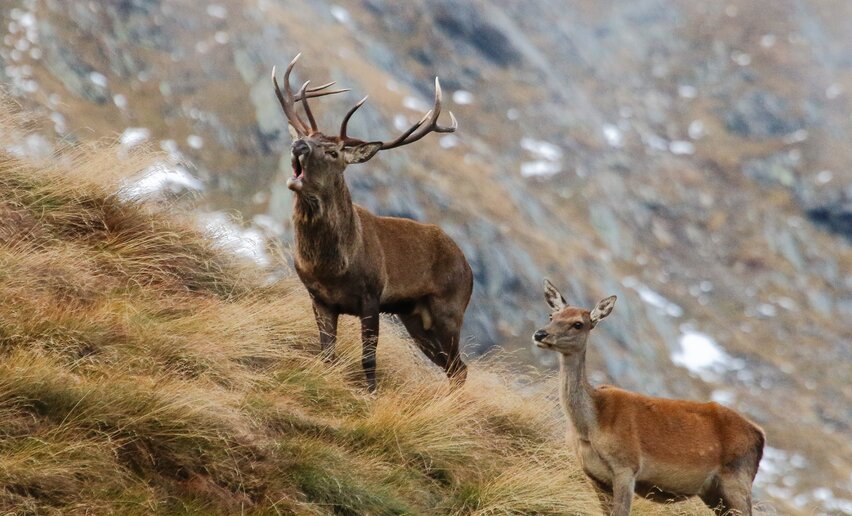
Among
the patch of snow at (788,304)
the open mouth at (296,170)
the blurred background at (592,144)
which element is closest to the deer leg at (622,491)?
the open mouth at (296,170)

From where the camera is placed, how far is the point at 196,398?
253 inches

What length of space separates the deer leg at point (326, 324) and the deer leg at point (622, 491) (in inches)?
94.7

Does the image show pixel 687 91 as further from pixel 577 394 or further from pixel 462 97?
pixel 577 394

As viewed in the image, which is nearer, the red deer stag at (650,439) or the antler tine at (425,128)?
the red deer stag at (650,439)

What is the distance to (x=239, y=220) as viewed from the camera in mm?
11828

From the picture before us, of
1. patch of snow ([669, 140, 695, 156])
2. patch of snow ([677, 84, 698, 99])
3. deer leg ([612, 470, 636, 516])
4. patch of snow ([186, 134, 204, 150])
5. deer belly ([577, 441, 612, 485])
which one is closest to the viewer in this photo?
deer leg ([612, 470, 636, 516])

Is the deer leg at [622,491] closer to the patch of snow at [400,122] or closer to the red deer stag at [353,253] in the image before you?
the red deer stag at [353,253]

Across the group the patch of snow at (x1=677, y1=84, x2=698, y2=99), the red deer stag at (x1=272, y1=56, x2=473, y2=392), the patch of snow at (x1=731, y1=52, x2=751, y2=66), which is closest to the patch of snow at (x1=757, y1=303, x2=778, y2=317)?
the patch of snow at (x1=677, y1=84, x2=698, y2=99)

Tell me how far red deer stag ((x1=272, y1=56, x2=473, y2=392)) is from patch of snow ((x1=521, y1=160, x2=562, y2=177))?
12342cm

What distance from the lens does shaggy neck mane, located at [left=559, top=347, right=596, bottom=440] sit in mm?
8109

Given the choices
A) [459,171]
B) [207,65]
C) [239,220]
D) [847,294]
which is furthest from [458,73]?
[239,220]

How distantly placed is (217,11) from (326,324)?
116 m

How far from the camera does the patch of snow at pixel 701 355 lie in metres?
112

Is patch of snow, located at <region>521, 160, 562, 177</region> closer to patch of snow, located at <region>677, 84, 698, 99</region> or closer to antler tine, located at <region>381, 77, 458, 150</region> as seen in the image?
patch of snow, located at <region>677, 84, 698, 99</region>
